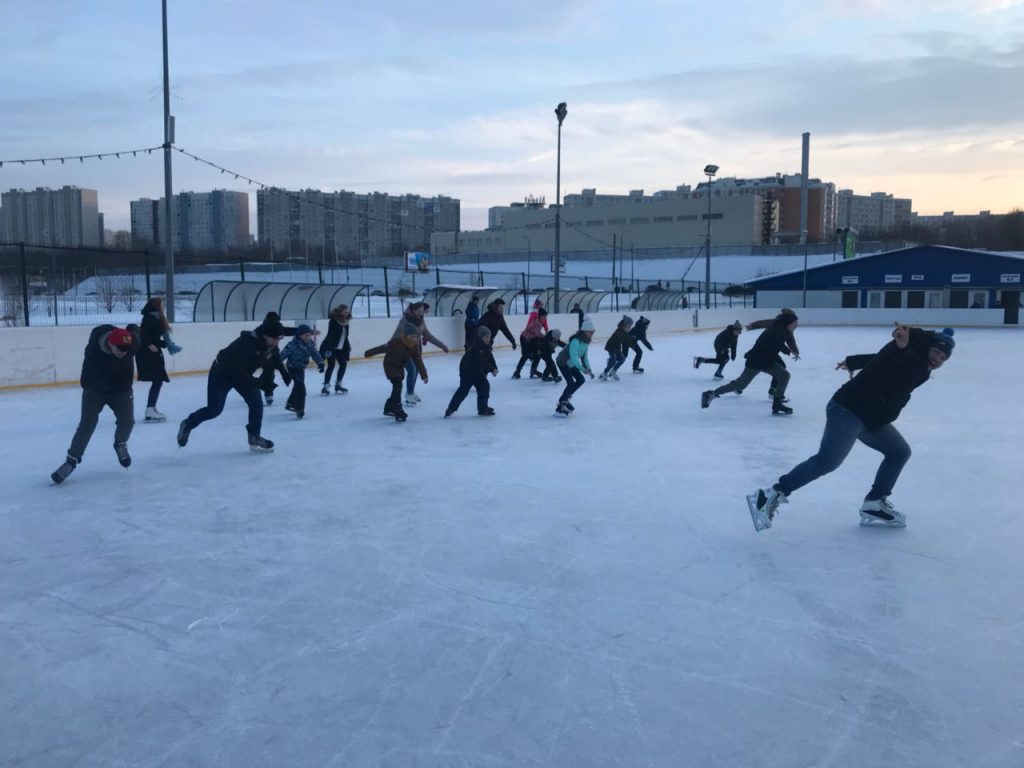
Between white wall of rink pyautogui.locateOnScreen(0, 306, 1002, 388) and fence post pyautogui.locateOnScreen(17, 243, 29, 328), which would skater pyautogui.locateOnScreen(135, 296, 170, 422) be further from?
fence post pyautogui.locateOnScreen(17, 243, 29, 328)

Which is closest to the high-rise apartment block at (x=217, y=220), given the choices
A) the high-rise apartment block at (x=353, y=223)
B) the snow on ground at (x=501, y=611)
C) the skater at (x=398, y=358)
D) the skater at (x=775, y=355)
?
the high-rise apartment block at (x=353, y=223)

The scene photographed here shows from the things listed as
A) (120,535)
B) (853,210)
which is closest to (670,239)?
(120,535)

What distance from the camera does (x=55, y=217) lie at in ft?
194

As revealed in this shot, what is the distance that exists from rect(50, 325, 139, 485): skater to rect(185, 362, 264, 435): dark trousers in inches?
35.6

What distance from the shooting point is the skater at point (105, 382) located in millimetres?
6418

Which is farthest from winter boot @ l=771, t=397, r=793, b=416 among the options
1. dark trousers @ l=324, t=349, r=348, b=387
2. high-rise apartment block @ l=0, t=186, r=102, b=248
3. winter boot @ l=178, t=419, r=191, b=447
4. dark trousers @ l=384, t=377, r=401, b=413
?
high-rise apartment block @ l=0, t=186, r=102, b=248

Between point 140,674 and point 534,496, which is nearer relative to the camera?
point 140,674

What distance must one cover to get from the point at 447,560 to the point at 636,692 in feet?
5.90

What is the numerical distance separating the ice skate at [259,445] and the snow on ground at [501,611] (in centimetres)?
12

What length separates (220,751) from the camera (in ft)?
9.34

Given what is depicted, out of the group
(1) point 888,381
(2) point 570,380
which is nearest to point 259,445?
(2) point 570,380

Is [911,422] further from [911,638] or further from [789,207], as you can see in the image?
[789,207]

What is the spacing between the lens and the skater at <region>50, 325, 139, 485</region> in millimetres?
6418

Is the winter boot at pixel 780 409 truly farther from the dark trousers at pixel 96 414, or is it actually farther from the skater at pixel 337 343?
the dark trousers at pixel 96 414
